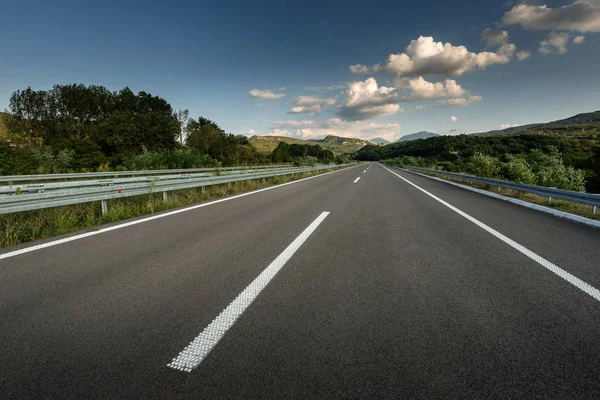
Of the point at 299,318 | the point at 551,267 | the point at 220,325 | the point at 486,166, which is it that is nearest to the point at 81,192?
the point at 220,325

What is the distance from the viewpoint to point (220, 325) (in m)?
2.24

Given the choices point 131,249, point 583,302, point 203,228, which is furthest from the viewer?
point 203,228

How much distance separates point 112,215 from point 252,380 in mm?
6165

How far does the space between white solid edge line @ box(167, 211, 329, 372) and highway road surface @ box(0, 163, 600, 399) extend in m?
0.01

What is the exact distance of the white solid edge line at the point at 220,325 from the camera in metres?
1.85

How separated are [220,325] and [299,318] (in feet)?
2.14

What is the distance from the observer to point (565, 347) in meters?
2.00

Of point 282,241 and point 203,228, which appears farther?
point 203,228

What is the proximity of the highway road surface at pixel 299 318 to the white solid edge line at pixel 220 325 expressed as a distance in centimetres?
1

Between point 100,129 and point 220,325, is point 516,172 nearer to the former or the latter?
point 220,325

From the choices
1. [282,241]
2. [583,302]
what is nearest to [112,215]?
[282,241]

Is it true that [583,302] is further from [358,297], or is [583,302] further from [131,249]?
[131,249]

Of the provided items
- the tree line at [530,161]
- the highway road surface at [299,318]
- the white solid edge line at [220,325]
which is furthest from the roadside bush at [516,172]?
the white solid edge line at [220,325]

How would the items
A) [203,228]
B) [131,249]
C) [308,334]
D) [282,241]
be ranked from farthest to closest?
[203,228] < [282,241] < [131,249] < [308,334]
